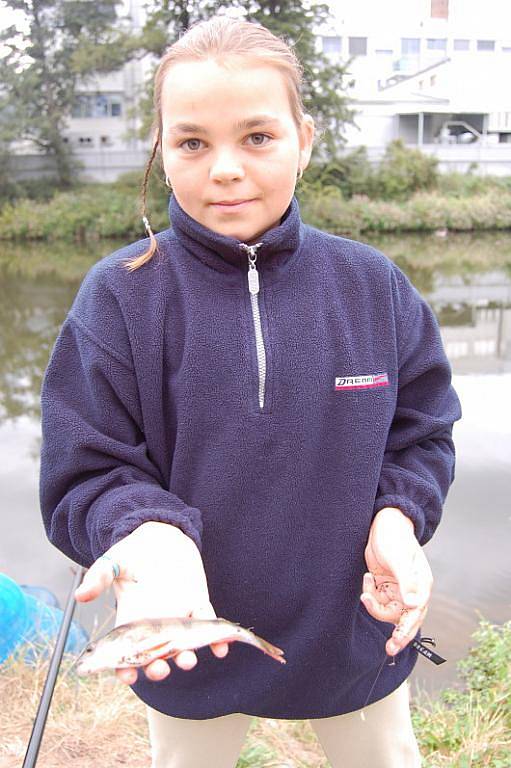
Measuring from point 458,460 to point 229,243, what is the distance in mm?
4667

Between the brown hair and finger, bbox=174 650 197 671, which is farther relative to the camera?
the brown hair

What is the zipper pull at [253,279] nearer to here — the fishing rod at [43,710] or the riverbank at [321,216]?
the fishing rod at [43,710]

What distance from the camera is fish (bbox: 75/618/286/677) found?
37.6 inches

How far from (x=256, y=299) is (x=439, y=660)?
750 millimetres

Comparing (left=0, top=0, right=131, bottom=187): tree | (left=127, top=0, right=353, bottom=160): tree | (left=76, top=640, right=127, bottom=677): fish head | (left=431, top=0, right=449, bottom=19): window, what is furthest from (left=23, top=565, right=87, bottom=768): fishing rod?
(left=431, top=0, right=449, bottom=19): window

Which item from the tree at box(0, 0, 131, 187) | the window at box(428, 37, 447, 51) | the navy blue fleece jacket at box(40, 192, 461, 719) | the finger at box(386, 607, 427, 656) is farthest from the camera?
the window at box(428, 37, 447, 51)

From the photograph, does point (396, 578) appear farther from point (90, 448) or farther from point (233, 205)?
point (233, 205)

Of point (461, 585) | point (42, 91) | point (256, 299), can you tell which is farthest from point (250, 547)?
point (42, 91)

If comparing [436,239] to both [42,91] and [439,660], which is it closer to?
[42,91]

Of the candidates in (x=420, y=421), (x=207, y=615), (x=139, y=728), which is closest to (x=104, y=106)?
(x=139, y=728)

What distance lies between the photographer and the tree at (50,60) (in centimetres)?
2473

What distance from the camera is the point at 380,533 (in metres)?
1.34

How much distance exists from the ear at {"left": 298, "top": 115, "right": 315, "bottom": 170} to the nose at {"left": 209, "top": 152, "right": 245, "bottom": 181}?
20cm

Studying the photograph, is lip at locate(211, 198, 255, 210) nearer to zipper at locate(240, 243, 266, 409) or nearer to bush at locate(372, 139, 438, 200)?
zipper at locate(240, 243, 266, 409)
